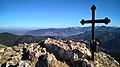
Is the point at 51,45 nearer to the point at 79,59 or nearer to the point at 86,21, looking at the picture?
the point at 79,59

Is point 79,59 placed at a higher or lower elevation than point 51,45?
lower

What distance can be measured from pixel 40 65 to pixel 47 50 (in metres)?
6.57

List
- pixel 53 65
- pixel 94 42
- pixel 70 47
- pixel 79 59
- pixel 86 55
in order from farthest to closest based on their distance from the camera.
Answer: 1. pixel 70 47
2. pixel 86 55
3. pixel 79 59
4. pixel 53 65
5. pixel 94 42

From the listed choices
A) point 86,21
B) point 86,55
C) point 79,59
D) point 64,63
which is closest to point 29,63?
point 64,63

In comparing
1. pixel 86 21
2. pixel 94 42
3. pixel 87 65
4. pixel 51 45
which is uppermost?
pixel 86 21

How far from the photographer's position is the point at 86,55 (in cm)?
4262

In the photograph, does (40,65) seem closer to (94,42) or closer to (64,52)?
(64,52)

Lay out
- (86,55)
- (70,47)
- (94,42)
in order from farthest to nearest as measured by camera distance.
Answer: (70,47) → (86,55) → (94,42)

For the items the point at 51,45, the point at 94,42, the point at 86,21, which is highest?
the point at 86,21

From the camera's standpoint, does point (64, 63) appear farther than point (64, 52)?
No

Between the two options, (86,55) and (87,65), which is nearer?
(87,65)

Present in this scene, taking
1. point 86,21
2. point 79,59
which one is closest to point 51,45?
point 79,59

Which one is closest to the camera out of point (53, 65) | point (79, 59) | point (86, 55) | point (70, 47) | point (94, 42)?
point (94, 42)

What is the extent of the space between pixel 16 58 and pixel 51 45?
957 cm
